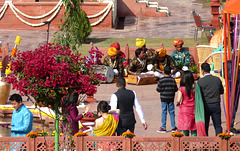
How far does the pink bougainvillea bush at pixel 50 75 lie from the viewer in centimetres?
782

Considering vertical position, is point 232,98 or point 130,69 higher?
point 130,69

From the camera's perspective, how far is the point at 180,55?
60.7ft

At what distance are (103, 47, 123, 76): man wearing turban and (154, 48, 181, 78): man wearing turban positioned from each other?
3.55ft

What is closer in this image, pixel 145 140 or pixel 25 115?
pixel 145 140

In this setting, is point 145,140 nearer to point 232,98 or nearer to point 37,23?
point 232,98

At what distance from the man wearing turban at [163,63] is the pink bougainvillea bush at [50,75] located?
387 inches

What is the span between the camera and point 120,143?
946cm

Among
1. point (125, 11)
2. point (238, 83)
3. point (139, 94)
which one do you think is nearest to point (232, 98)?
point (238, 83)

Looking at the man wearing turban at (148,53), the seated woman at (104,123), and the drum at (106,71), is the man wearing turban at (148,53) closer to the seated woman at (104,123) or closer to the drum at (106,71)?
the drum at (106,71)

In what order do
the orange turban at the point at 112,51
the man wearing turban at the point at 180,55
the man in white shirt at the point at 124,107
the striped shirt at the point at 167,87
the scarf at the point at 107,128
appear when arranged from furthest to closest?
the man wearing turban at the point at 180,55, the orange turban at the point at 112,51, the striped shirt at the point at 167,87, the man in white shirt at the point at 124,107, the scarf at the point at 107,128

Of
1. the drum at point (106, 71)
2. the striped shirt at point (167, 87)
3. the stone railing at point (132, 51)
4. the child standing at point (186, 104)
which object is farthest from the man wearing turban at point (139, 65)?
the child standing at point (186, 104)

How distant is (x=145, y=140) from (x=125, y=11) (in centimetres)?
1991

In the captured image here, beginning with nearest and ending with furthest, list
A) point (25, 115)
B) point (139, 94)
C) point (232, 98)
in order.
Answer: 1. point (25, 115)
2. point (232, 98)
3. point (139, 94)

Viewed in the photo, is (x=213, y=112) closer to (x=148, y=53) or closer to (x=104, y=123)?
(x=104, y=123)
